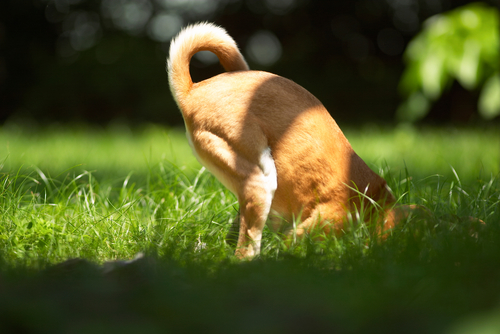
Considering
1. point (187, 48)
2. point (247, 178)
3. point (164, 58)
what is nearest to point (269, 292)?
point (247, 178)

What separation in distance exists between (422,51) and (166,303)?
79.4 inches

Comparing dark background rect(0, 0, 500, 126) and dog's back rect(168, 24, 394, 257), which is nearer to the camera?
dog's back rect(168, 24, 394, 257)

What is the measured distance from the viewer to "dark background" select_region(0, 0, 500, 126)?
854 centimetres

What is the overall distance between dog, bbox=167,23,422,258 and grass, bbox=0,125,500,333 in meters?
0.13

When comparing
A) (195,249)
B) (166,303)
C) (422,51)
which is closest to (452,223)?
(422,51)

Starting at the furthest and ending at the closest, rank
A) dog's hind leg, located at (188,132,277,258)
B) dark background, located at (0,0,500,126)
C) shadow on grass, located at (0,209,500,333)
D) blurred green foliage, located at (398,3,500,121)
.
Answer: dark background, located at (0,0,500,126) < blurred green foliage, located at (398,3,500,121) < dog's hind leg, located at (188,132,277,258) < shadow on grass, located at (0,209,500,333)

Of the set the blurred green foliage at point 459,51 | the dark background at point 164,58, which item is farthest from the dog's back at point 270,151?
the dark background at point 164,58

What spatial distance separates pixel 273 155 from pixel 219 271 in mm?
674

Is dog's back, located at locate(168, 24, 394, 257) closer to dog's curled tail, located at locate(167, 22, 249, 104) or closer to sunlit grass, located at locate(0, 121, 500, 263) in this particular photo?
dog's curled tail, located at locate(167, 22, 249, 104)

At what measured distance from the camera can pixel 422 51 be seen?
96.7 inches

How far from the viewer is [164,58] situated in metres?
8.70

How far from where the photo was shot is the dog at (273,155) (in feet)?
6.80

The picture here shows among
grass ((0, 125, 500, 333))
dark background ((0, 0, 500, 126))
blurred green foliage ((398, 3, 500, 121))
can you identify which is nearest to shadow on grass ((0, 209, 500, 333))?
grass ((0, 125, 500, 333))

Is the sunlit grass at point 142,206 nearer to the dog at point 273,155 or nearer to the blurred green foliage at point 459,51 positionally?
the dog at point 273,155
